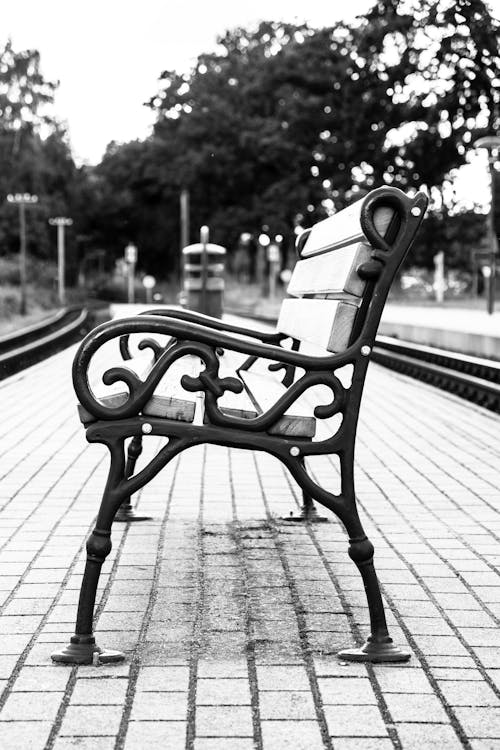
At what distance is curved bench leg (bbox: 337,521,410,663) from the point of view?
11.5 ft

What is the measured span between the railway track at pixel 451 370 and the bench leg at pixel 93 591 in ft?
26.5

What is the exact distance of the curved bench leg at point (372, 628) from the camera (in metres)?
3.51

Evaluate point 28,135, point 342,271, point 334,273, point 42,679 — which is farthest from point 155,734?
point 28,135

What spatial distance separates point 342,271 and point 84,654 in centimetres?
133

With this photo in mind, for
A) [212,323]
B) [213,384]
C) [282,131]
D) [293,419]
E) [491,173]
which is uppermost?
[282,131]

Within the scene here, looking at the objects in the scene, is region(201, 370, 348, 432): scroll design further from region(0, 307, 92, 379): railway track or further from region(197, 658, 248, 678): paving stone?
region(0, 307, 92, 379): railway track

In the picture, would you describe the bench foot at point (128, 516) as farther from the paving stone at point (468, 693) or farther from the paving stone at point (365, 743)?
the paving stone at point (365, 743)

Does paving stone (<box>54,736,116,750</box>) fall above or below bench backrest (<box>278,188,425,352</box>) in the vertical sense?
below

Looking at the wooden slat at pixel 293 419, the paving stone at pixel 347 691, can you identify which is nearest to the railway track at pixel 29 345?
the wooden slat at pixel 293 419

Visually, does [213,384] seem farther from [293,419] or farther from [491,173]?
[491,173]

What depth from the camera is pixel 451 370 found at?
15039 mm

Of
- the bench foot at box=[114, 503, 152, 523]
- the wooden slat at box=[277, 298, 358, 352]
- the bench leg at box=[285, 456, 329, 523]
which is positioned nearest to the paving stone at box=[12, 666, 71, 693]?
the wooden slat at box=[277, 298, 358, 352]

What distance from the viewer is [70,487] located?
672cm

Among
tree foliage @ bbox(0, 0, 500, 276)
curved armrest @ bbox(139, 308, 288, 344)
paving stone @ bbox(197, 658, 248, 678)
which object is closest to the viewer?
paving stone @ bbox(197, 658, 248, 678)
